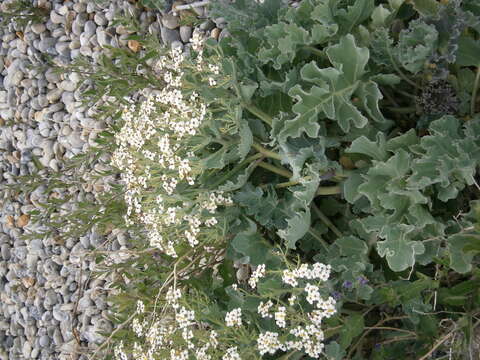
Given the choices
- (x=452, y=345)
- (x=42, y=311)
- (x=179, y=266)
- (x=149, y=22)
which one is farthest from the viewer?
(x=42, y=311)

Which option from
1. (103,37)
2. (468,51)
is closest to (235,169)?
(468,51)

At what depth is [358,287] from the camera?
145 cm

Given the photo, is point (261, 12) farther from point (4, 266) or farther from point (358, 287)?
point (4, 266)

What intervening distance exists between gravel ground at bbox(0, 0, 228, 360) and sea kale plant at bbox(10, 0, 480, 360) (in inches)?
36.8

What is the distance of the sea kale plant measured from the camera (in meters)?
1.35

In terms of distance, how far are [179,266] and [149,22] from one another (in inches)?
44.2

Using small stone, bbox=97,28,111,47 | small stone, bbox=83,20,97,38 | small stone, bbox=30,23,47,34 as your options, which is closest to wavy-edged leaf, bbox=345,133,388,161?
small stone, bbox=97,28,111,47

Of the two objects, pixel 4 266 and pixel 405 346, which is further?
pixel 4 266

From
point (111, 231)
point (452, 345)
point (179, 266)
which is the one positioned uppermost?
point (452, 345)

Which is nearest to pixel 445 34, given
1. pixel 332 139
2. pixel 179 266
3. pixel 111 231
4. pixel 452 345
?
pixel 332 139

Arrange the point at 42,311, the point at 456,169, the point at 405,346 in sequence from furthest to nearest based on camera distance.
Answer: the point at 42,311, the point at 405,346, the point at 456,169

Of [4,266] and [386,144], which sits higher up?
[386,144]

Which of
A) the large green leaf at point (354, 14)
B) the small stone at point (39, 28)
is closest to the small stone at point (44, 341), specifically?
the small stone at point (39, 28)

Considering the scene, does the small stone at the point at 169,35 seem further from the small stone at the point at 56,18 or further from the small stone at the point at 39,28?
the small stone at the point at 39,28
